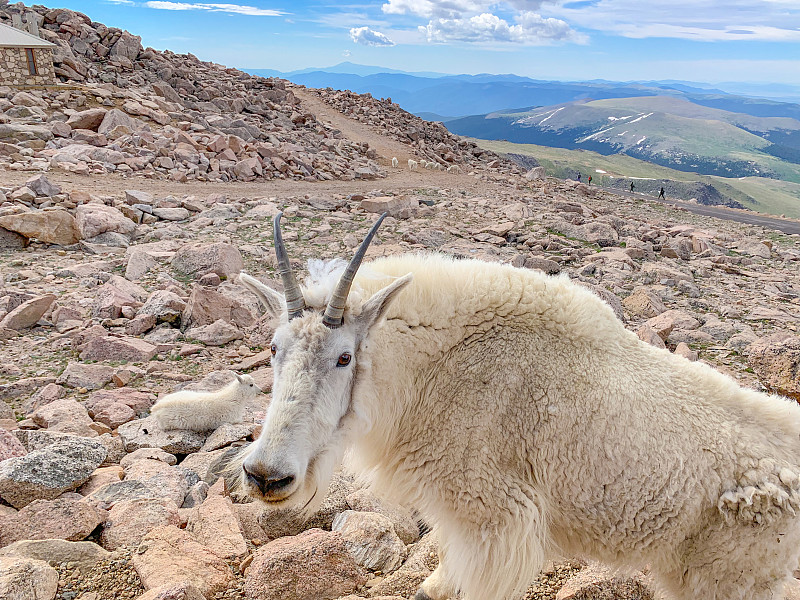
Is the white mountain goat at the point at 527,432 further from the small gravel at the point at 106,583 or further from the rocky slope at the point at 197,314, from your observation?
the small gravel at the point at 106,583

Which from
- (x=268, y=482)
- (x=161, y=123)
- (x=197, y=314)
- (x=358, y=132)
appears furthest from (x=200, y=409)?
(x=358, y=132)

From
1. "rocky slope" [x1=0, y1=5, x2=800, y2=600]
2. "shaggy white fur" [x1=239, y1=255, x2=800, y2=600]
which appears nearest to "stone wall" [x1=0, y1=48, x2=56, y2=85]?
"rocky slope" [x1=0, y1=5, x2=800, y2=600]

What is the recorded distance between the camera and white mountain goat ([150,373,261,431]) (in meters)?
6.82

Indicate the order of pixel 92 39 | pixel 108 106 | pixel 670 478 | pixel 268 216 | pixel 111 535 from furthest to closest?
pixel 92 39, pixel 108 106, pixel 268 216, pixel 111 535, pixel 670 478

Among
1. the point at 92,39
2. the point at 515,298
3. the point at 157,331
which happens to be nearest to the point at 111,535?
the point at 515,298

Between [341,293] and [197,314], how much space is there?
731 centimetres

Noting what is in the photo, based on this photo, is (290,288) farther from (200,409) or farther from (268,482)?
(200,409)

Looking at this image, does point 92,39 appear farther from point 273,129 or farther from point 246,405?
point 246,405

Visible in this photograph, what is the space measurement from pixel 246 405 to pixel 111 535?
273 cm

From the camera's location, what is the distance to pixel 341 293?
3734 mm

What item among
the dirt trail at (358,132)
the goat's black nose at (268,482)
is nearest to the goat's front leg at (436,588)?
the goat's black nose at (268,482)

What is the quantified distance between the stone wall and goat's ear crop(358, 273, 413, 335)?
113 ft

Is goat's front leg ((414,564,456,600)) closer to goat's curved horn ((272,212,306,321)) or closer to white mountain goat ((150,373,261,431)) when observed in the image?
goat's curved horn ((272,212,306,321))

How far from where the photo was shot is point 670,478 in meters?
3.78
